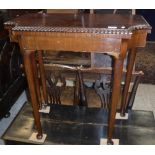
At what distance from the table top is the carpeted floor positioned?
1.55m

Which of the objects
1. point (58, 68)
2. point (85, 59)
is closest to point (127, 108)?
point (58, 68)

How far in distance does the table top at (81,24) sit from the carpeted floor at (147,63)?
1.55 m

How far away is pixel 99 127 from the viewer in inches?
49.6

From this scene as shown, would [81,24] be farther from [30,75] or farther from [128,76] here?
[128,76]

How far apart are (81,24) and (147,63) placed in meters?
2.08

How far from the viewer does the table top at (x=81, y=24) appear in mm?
859

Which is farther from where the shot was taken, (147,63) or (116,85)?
(147,63)

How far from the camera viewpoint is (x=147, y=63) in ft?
9.26

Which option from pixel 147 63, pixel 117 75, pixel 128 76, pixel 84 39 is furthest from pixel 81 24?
pixel 147 63

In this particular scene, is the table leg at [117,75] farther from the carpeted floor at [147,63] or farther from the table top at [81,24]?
the carpeted floor at [147,63]

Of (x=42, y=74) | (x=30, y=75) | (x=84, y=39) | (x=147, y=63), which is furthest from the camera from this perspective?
(x=147, y=63)

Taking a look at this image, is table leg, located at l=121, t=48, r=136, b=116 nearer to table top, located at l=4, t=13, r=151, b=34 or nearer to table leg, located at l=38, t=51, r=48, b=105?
table top, located at l=4, t=13, r=151, b=34

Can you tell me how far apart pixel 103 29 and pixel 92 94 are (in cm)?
86
